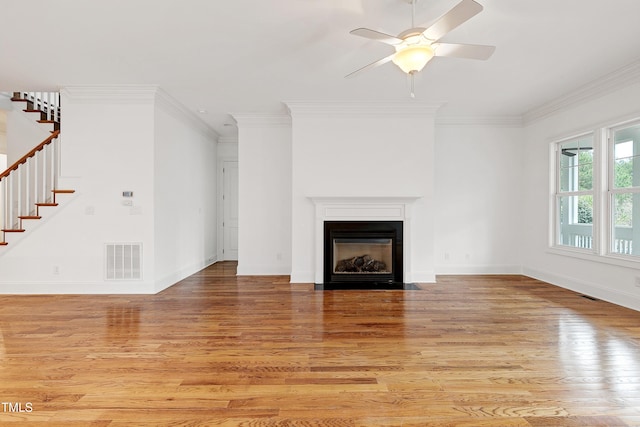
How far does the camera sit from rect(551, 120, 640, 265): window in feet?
13.4

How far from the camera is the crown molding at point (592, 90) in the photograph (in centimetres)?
388

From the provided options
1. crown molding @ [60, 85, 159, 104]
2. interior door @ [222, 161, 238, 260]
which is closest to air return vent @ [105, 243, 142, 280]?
crown molding @ [60, 85, 159, 104]

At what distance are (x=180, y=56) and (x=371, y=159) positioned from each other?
2957 millimetres

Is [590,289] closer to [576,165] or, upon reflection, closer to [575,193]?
[575,193]

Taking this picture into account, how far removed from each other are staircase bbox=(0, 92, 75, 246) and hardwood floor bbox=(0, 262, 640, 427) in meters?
1.10

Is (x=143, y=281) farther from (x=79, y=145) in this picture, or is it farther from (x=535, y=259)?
(x=535, y=259)

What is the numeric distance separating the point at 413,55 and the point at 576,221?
4019 mm

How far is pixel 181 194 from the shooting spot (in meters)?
5.60

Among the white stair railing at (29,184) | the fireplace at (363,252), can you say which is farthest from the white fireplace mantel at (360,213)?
the white stair railing at (29,184)

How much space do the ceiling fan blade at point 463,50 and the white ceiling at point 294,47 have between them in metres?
0.33

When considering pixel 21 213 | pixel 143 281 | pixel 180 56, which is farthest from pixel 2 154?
pixel 180 56

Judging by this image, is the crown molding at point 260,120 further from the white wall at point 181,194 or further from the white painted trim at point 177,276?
the white painted trim at point 177,276

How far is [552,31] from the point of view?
3.11 meters

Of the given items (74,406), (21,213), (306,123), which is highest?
(306,123)
